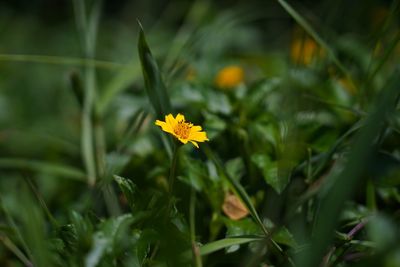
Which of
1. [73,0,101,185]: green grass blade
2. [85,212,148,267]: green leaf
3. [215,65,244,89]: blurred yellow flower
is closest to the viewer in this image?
[85,212,148,267]: green leaf

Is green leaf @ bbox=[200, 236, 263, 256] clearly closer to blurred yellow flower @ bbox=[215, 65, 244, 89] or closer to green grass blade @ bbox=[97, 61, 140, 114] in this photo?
green grass blade @ bbox=[97, 61, 140, 114]

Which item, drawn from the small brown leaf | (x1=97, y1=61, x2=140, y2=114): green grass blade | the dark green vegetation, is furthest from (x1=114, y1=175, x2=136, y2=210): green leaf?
(x1=97, y1=61, x2=140, y2=114): green grass blade

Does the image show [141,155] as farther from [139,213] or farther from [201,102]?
[139,213]

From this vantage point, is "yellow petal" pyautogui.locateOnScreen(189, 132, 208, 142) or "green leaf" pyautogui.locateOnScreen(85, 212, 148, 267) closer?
"green leaf" pyautogui.locateOnScreen(85, 212, 148, 267)

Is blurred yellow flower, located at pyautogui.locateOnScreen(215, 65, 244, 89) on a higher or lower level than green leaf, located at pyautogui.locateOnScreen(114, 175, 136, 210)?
lower

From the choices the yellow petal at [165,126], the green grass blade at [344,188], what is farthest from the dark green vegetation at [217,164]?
the yellow petal at [165,126]

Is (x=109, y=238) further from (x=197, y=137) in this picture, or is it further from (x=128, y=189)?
(x=197, y=137)

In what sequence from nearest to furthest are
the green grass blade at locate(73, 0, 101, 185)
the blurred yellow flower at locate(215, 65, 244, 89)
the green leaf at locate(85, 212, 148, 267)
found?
the green leaf at locate(85, 212, 148, 267)
the green grass blade at locate(73, 0, 101, 185)
the blurred yellow flower at locate(215, 65, 244, 89)
